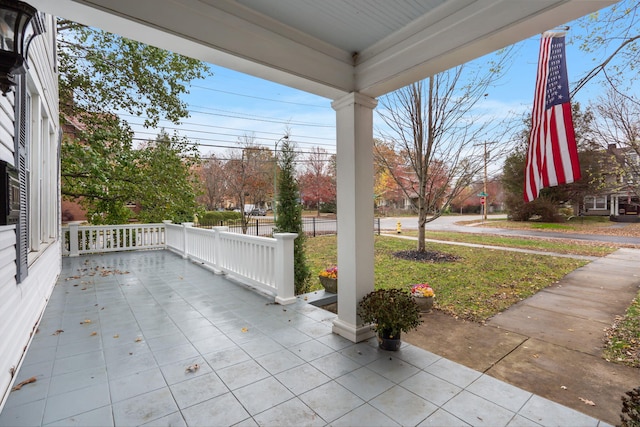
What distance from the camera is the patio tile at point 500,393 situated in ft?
6.62

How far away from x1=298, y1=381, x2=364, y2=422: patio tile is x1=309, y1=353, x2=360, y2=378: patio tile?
178mm

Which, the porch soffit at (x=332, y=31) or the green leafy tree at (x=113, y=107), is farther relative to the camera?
the green leafy tree at (x=113, y=107)

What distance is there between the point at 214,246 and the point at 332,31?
4771 millimetres

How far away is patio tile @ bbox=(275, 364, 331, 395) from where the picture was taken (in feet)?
7.20

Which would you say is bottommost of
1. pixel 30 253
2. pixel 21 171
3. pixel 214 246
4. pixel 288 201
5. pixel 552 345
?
pixel 552 345

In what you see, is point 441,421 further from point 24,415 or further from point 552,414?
point 24,415

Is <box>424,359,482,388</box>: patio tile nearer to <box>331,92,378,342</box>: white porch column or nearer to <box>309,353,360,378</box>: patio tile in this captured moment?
<box>309,353,360,378</box>: patio tile

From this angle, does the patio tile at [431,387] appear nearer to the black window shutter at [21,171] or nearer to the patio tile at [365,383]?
the patio tile at [365,383]

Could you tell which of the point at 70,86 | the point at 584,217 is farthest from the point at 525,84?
the point at 584,217

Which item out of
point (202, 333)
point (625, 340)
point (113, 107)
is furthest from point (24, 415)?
point (113, 107)

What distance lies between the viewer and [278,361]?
2566 millimetres

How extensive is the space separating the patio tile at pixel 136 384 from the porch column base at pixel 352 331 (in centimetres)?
165

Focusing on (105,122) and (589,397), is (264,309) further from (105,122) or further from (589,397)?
(105,122)

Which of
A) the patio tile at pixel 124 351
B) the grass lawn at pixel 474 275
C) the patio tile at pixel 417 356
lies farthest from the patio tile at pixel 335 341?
the grass lawn at pixel 474 275
